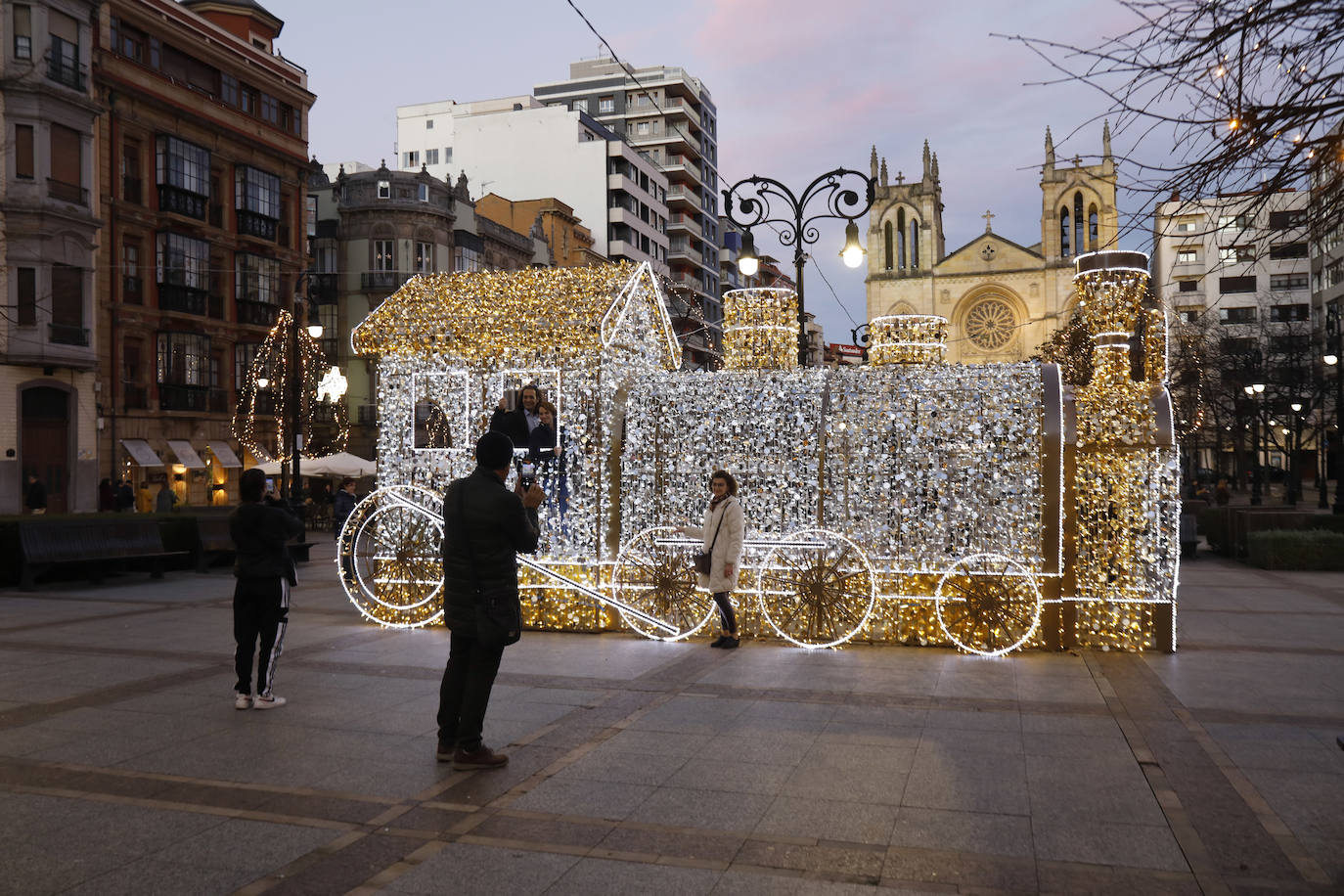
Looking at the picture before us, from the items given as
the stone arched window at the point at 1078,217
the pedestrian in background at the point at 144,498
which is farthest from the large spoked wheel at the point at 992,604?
the stone arched window at the point at 1078,217

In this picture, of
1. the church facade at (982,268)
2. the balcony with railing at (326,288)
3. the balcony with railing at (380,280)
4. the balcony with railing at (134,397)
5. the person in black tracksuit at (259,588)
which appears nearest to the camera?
the person in black tracksuit at (259,588)

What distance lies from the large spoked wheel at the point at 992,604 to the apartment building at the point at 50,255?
27032 millimetres

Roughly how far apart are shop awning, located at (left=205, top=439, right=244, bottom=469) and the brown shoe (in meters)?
33.2

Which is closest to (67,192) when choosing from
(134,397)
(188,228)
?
(188,228)

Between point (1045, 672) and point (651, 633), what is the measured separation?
392 cm

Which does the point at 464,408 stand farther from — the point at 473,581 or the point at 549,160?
the point at 549,160

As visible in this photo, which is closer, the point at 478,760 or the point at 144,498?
the point at 478,760

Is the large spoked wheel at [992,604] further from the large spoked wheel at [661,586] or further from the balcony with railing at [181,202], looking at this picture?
the balcony with railing at [181,202]

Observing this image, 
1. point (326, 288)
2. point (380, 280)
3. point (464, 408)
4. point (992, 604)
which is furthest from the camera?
point (326, 288)

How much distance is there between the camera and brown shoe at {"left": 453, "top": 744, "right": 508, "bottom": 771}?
622cm

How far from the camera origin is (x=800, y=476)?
10.9 meters

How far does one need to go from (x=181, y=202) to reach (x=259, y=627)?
104ft

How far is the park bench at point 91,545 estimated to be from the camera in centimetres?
1549

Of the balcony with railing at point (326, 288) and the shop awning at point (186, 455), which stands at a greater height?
the balcony with railing at point (326, 288)
